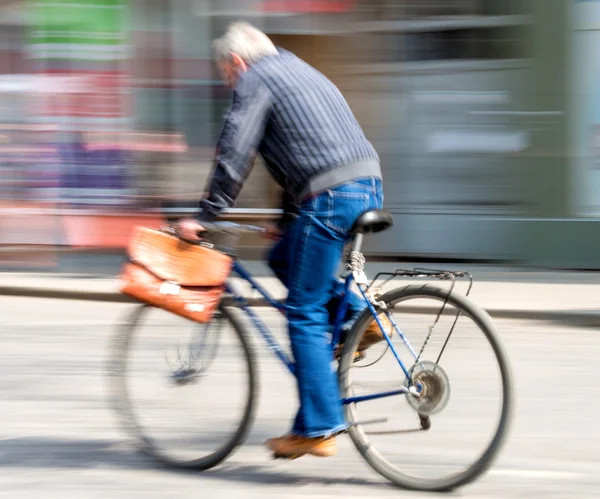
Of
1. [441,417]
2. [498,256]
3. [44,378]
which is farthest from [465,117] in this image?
[441,417]

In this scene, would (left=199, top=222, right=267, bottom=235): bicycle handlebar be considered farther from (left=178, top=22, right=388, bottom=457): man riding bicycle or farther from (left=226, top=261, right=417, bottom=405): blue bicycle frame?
(left=226, top=261, right=417, bottom=405): blue bicycle frame

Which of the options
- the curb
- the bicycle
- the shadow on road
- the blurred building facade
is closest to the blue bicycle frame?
the bicycle

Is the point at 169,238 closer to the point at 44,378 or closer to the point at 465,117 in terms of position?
the point at 44,378

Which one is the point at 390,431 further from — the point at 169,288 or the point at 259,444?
the point at 169,288

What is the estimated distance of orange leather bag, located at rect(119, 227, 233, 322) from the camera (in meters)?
4.65

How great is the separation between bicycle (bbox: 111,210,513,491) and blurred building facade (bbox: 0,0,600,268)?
748 centimetres

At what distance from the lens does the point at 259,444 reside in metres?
5.22

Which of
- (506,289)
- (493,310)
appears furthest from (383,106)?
(493,310)

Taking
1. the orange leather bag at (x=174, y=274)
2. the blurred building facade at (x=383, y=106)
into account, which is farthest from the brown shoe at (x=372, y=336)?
the blurred building facade at (x=383, y=106)

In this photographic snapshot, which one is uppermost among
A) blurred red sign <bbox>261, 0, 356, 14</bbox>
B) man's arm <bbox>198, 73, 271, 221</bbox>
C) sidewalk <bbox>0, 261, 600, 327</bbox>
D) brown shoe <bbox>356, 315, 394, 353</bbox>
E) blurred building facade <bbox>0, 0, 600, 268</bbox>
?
man's arm <bbox>198, 73, 271, 221</bbox>

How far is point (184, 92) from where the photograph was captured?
12.7m

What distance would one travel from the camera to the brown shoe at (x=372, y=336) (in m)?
4.52

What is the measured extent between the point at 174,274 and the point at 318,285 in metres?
0.55

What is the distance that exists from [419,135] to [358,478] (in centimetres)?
794
